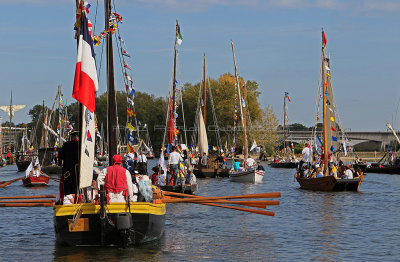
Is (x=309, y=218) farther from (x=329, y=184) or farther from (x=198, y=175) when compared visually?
(x=198, y=175)

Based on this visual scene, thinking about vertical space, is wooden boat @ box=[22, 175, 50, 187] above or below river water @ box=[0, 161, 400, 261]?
above

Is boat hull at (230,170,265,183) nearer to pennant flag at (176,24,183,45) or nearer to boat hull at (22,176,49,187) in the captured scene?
pennant flag at (176,24,183,45)

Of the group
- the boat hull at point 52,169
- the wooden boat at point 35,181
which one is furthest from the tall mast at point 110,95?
the boat hull at point 52,169

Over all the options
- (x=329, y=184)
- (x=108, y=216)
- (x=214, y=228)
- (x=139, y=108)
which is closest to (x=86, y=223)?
(x=108, y=216)

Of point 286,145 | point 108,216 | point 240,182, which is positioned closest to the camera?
point 108,216

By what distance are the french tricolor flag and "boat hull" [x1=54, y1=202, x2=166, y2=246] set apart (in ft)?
9.86

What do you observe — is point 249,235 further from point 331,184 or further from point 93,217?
point 331,184

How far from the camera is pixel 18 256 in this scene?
21359 millimetres

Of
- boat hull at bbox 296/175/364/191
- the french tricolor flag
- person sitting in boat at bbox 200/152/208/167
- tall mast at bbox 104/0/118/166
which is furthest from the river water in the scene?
person sitting in boat at bbox 200/152/208/167

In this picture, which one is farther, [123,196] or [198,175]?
[198,175]

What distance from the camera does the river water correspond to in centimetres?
2136

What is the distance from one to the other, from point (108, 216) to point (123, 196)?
2.70 feet

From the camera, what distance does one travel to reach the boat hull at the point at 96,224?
20.1 metres

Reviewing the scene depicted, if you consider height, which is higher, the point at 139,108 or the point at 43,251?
the point at 139,108
